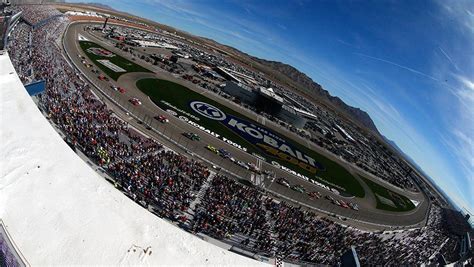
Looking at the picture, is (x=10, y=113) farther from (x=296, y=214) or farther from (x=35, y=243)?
(x=296, y=214)

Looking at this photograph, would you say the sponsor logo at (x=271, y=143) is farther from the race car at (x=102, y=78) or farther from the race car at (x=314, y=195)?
the race car at (x=102, y=78)

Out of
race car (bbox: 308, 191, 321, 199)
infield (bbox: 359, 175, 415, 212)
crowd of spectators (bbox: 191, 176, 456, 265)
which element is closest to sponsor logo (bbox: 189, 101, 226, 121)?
race car (bbox: 308, 191, 321, 199)

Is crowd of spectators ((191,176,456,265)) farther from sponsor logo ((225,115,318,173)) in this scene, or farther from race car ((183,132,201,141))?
sponsor logo ((225,115,318,173))

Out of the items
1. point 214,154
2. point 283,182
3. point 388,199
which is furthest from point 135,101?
point 388,199

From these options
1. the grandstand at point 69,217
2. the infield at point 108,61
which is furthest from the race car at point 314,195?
the infield at point 108,61

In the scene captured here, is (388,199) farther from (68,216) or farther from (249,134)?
(68,216)

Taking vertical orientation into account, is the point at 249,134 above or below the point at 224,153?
above
